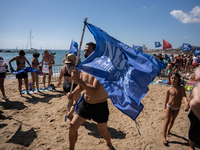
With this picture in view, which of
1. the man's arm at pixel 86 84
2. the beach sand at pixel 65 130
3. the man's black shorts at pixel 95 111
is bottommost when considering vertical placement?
the beach sand at pixel 65 130

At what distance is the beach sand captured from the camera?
10.2 ft

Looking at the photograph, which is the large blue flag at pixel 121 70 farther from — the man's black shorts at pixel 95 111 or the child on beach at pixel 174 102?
the child on beach at pixel 174 102

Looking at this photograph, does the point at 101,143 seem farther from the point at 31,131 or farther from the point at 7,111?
the point at 7,111

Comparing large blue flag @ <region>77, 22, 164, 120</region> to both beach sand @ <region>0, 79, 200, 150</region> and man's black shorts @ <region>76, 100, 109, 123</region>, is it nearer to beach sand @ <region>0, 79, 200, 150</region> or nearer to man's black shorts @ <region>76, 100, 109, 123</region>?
man's black shorts @ <region>76, 100, 109, 123</region>

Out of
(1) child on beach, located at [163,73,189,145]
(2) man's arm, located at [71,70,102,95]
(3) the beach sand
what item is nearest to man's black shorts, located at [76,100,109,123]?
(2) man's arm, located at [71,70,102,95]

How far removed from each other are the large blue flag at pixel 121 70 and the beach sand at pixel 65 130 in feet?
5.22

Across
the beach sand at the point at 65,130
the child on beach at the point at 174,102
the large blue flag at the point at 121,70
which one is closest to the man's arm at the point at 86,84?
the large blue flag at the point at 121,70

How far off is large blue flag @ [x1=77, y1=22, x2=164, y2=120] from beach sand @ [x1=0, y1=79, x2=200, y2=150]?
62.6 inches

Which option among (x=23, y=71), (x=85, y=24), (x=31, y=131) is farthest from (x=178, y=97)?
(x=23, y=71)

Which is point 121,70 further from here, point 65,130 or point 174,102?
point 65,130

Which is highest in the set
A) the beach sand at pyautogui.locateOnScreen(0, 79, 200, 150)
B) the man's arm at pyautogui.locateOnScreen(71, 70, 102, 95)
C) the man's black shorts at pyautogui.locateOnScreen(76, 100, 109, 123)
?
the man's arm at pyautogui.locateOnScreen(71, 70, 102, 95)

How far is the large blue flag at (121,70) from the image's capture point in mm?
2146

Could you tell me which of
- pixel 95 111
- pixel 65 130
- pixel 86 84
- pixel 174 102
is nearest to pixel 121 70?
pixel 86 84

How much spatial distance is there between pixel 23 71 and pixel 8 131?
3.19 meters
